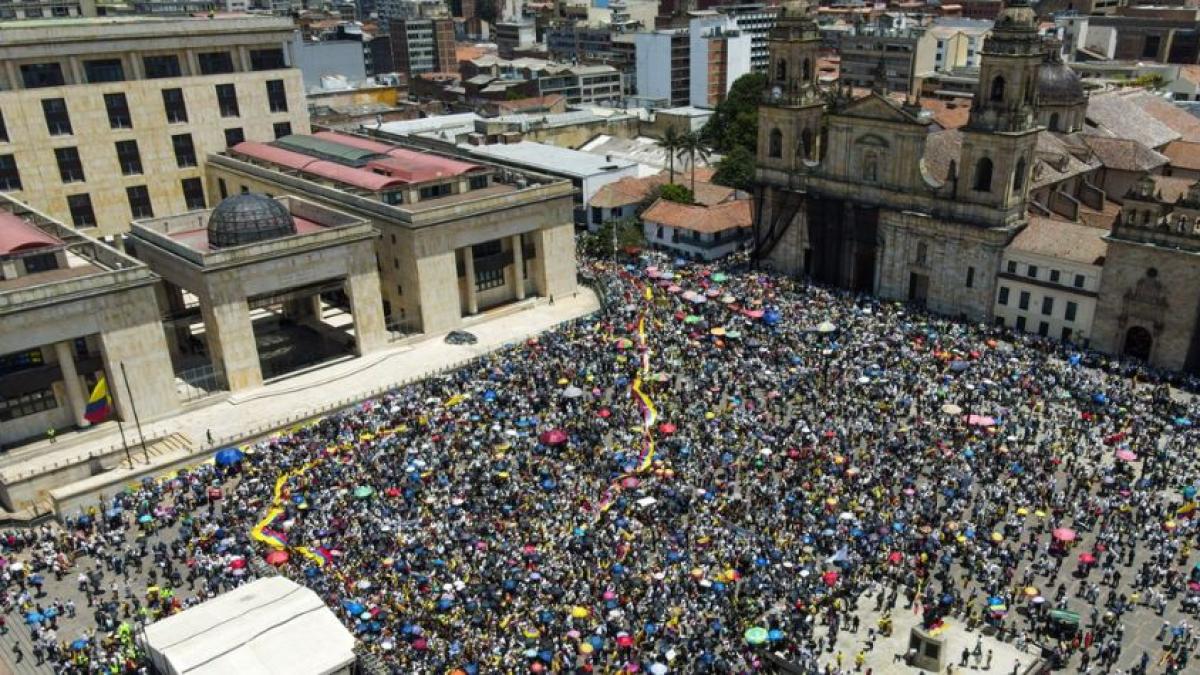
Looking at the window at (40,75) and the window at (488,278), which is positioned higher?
the window at (40,75)

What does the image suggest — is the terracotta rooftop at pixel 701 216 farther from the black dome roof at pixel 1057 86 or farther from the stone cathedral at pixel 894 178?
the black dome roof at pixel 1057 86

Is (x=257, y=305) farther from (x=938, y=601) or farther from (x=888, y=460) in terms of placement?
(x=938, y=601)

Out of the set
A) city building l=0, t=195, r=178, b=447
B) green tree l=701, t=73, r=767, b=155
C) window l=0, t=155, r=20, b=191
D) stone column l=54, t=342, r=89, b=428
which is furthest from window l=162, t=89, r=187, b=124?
green tree l=701, t=73, r=767, b=155

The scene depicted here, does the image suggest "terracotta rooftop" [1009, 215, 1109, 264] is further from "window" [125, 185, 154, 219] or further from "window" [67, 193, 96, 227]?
"window" [67, 193, 96, 227]

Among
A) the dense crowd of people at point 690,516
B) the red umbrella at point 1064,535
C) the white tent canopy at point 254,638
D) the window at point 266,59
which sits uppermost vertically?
the window at point 266,59

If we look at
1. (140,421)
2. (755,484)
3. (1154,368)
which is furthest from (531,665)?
(1154,368)

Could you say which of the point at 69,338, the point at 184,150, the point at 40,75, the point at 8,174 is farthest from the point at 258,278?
the point at 40,75

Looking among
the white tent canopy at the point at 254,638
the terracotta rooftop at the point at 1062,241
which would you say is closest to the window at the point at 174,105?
the white tent canopy at the point at 254,638

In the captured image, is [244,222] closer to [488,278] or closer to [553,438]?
[488,278]
